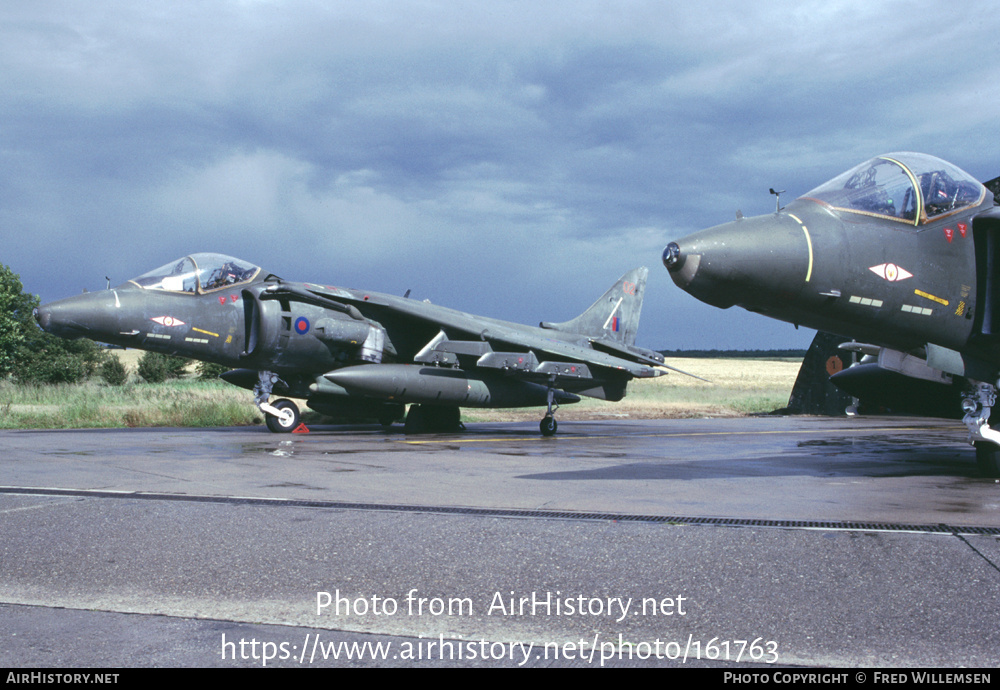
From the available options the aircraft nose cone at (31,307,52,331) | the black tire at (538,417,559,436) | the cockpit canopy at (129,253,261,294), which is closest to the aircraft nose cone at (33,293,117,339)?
the aircraft nose cone at (31,307,52,331)

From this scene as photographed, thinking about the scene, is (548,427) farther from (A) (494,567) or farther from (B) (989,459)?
(A) (494,567)

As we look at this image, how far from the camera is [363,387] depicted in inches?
551

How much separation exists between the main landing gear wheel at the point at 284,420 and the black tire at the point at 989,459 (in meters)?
11.3

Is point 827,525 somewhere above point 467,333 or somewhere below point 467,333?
below

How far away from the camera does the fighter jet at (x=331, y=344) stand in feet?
45.0

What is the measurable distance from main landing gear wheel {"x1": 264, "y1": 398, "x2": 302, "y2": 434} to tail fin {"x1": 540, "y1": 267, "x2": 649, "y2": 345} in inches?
314

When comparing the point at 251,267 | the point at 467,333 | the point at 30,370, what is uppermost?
the point at 251,267

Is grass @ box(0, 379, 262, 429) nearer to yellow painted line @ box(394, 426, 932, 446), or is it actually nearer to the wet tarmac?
yellow painted line @ box(394, 426, 932, 446)

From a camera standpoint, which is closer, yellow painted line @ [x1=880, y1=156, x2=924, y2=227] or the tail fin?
yellow painted line @ [x1=880, y1=156, x2=924, y2=227]

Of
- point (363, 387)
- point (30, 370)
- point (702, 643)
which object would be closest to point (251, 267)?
point (363, 387)

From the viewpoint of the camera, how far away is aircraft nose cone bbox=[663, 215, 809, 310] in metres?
5.72
